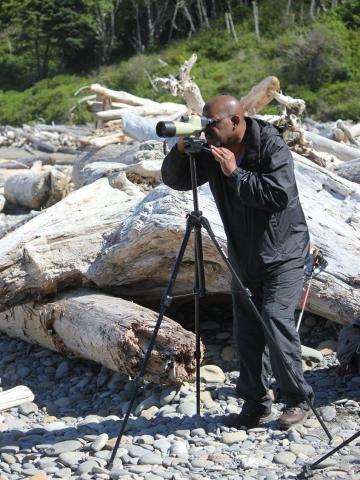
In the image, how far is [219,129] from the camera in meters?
4.27

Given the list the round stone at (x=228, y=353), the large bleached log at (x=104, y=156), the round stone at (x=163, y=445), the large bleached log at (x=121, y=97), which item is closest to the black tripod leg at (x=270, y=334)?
the round stone at (x=163, y=445)

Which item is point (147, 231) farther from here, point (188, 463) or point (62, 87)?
point (62, 87)

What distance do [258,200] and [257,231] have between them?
0.28 m

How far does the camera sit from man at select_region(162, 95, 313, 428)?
4.18m

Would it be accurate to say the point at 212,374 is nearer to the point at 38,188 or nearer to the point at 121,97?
the point at 38,188

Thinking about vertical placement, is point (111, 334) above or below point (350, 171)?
below

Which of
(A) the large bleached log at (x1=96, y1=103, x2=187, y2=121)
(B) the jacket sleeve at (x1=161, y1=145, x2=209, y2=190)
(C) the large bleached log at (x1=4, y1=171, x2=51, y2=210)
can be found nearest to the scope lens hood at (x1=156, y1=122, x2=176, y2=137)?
(B) the jacket sleeve at (x1=161, y1=145, x2=209, y2=190)

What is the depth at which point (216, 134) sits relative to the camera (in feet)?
14.0

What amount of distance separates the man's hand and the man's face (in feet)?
0.45

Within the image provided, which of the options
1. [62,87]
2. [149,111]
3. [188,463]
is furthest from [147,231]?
[62,87]

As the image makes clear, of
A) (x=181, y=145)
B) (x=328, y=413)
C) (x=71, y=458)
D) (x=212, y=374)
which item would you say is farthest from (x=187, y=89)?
(x=71, y=458)

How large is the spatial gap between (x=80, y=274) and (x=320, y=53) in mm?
28736

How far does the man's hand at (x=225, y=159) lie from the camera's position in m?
4.12

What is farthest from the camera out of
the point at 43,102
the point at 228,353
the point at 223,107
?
the point at 43,102
